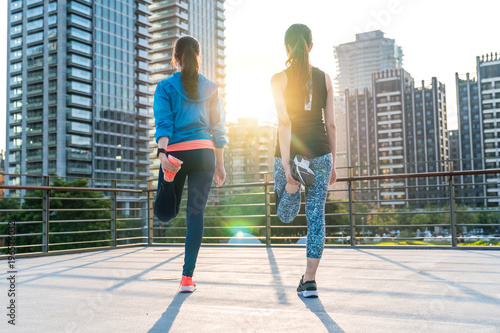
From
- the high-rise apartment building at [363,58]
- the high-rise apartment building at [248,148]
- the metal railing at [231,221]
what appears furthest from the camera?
the high-rise apartment building at [363,58]

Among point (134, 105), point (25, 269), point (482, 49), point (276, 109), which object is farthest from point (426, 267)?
point (482, 49)

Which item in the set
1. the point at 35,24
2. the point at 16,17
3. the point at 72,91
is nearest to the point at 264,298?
the point at 72,91

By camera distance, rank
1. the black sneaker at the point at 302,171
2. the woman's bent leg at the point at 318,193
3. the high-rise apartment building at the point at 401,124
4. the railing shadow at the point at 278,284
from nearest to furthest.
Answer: the railing shadow at the point at 278,284 < the black sneaker at the point at 302,171 < the woman's bent leg at the point at 318,193 < the high-rise apartment building at the point at 401,124

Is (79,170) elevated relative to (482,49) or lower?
lower

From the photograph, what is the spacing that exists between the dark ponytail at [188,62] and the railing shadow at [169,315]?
1.25 m

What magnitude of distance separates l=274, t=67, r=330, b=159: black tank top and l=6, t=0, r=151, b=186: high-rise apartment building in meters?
57.3

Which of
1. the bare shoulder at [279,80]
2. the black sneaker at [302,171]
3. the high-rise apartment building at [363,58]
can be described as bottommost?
the black sneaker at [302,171]

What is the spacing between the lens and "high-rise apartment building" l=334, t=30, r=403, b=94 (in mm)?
126312

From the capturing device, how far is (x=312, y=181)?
2.68m

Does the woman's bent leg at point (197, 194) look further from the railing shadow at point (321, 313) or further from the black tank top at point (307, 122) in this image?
the railing shadow at point (321, 313)

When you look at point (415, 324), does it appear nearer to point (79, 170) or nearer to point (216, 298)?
point (216, 298)

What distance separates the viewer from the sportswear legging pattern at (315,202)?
272 centimetres

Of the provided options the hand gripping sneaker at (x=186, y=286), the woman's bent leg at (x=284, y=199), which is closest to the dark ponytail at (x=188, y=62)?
the woman's bent leg at (x=284, y=199)

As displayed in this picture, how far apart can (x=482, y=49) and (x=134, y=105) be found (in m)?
63.9
